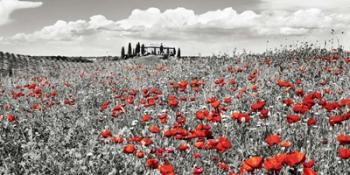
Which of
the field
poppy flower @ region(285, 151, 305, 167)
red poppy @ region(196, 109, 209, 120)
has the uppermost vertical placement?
red poppy @ region(196, 109, 209, 120)

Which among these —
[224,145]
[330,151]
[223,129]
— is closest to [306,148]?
[330,151]

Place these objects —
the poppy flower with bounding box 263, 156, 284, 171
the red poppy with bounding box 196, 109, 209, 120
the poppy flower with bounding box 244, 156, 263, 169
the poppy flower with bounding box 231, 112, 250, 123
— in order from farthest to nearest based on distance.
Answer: the red poppy with bounding box 196, 109, 209, 120
the poppy flower with bounding box 231, 112, 250, 123
the poppy flower with bounding box 244, 156, 263, 169
the poppy flower with bounding box 263, 156, 284, 171

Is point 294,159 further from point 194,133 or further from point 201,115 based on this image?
point 201,115

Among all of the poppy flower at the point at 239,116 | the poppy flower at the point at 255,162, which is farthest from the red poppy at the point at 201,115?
the poppy flower at the point at 255,162

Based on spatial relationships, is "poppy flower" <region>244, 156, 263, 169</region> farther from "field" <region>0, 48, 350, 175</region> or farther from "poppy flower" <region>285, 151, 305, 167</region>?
"poppy flower" <region>285, 151, 305, 167</region>

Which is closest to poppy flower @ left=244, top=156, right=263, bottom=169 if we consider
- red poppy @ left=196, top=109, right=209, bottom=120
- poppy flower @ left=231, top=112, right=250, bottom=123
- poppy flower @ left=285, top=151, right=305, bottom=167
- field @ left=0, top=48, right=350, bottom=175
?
field @ left=0, top=48, right=350, bottom=175

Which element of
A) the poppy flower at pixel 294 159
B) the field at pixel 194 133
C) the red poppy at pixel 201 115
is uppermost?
the red poppy at pixel 201 115

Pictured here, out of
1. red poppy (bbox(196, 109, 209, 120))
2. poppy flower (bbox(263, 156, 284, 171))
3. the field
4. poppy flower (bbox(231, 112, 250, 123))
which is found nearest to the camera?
poppy flower (bbox(263, 156, 284, 171))

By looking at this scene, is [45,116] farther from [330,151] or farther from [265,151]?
[330,151]

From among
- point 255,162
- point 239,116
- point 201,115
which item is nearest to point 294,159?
point 255,162

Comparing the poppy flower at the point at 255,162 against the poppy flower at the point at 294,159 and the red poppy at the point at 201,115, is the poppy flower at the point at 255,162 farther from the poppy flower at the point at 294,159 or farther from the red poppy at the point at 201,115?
the red poppy at the point at 201,115

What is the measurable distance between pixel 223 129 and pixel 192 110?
1.02m

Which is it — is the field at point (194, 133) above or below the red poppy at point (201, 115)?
below

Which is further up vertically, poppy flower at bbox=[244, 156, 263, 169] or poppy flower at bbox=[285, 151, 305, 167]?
poppy flower at bbox=[285, 151, 305, 167]
